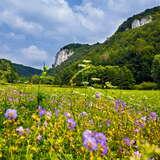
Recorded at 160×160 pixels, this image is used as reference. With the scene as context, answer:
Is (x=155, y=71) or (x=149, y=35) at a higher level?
(x=149, y=35)

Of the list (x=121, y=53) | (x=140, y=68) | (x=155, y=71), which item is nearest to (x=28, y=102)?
(x=155, y=71)

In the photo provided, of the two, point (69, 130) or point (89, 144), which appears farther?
point (69, 130)

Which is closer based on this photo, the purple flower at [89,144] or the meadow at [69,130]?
the purple flower at [89,144]

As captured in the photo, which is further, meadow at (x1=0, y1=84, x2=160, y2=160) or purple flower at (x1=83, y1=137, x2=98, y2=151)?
meadow at (x1=0, y1=84, x2=160, y2=160)

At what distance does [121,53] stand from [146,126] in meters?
130

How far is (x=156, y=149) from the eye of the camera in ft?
5.71

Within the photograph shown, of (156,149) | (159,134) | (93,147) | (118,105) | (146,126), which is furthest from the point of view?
(118,105)

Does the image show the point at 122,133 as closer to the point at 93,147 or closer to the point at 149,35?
the point at 93,147

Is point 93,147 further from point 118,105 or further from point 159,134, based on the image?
point 118,105

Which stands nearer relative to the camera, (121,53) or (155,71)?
(155,71)

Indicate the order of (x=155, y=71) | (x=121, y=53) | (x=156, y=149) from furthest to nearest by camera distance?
(x=121, y=53)
(x=155, y=71)
(x=156, y=149)

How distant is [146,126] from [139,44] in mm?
131450

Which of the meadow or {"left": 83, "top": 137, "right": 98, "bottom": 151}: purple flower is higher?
{"left": 83, "top": 137, "right": 98, "bottom": 151}: purple flower

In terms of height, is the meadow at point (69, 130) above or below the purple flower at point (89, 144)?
below
